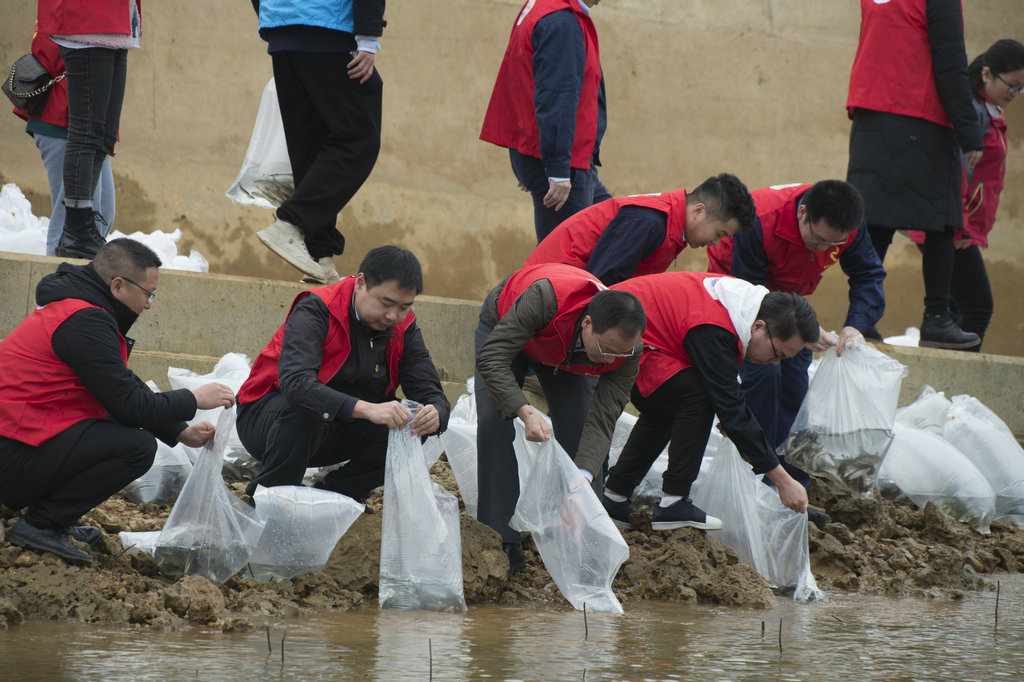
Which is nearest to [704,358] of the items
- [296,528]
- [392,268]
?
[392,268]

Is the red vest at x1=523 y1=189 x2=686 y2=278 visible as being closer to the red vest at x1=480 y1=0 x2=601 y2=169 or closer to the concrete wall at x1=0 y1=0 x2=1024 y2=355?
the red vest at x1=480 y1=0 x2=601 y2=169

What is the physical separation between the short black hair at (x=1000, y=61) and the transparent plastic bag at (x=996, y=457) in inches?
64.7

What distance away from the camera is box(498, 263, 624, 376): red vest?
139 inches

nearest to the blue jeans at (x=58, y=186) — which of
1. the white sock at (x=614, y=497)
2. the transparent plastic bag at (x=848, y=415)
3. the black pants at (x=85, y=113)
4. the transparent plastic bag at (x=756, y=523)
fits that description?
the black pants at (x=85, y=113)

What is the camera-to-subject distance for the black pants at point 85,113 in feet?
14.8

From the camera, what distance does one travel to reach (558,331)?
3566mm

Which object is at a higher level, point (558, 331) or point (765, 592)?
point (558, 331)

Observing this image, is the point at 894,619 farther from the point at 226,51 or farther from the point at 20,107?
the point at 226,51

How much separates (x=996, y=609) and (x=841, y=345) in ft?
4.10

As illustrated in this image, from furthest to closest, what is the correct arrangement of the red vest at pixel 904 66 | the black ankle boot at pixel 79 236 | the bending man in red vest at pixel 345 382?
the red vest at pixel 904 66 → the black ankle boot at pixel 79 236 → the bending man in red vest at pixel 345 382

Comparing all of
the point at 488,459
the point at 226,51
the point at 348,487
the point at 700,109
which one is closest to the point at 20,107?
the point at 348,487

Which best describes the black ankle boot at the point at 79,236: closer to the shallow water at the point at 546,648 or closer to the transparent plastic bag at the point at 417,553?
the transparent plastic bag at the point at 417,553

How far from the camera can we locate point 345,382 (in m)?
3.57

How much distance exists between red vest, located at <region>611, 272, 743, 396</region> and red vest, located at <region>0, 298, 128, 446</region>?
1742 millimetres
